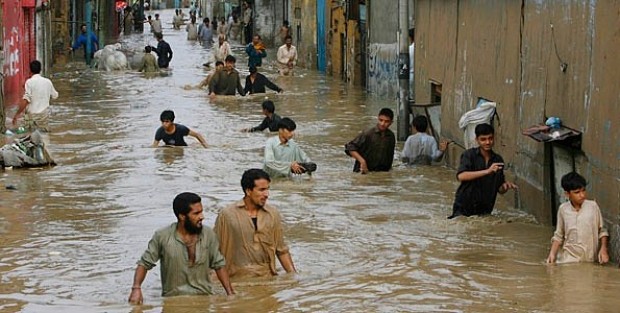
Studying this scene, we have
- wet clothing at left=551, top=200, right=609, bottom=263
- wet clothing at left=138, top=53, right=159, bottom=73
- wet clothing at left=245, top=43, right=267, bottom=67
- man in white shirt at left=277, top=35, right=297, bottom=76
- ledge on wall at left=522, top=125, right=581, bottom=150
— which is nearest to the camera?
wet clothing at left=551, top=200, right=609, bottom=263

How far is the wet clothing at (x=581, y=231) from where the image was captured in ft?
33.9

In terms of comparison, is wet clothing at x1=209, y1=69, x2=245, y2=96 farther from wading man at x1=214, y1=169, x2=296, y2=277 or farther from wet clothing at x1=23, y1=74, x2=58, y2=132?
wading man at x1=214, y1=169, x2=296, y2=277

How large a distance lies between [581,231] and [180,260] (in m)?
3.36

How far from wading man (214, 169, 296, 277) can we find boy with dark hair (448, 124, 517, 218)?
9.76ft

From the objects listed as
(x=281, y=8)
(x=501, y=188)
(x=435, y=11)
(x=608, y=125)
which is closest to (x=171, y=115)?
(x=435, y=11)

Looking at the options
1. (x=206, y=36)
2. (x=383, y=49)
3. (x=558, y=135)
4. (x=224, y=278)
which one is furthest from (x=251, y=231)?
(x=206, y=36)

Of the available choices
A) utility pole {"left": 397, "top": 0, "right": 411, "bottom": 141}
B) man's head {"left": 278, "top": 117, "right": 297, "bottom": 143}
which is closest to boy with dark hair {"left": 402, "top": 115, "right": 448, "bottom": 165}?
man's head {"left": 278, "top": 117, "right": 297, "bottom": 143}

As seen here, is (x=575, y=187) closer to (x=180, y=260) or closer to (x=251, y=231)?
(x=251, y=231)

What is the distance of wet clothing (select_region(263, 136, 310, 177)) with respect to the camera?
15641 millimetres

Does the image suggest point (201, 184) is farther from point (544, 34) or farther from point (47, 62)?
point (47, 62)

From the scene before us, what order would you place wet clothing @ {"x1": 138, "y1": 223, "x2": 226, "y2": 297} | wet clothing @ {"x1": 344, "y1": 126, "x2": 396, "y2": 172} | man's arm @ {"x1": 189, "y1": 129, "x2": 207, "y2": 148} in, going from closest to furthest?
wet clothing @ {"x1": 138, "y1": 223, "x2": 226, "y2": 297} → wet clothing @ {"x1": 344, "y1": 126, "x2": 396, "y2": 172} → man's arm @ {"x1": 189, "y1": 129, "x2": 207, "y2": 148}

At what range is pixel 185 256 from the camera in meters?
9.11

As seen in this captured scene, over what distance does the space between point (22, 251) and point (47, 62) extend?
75.8 ft

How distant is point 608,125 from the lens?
35.3ft
